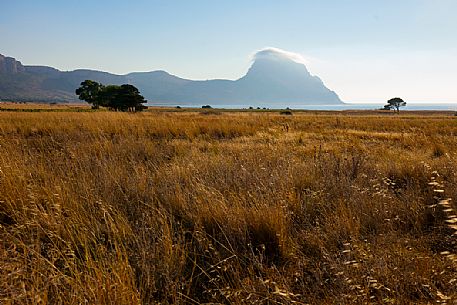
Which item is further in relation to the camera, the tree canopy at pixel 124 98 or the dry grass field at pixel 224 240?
the tree canopy at pixel 124 98

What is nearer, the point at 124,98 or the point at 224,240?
the point at 224,240

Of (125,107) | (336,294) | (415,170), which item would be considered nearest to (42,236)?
(336,294)

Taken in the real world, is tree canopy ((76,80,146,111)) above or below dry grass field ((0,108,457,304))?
above

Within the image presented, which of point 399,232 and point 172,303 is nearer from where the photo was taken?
point 172,303

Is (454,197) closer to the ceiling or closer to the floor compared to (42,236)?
closer to the ceiling

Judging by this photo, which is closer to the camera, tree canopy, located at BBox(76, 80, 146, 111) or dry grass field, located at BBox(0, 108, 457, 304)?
dry grass field, located at BBox(0, 108, 457, 304)

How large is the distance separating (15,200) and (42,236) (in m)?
0.99

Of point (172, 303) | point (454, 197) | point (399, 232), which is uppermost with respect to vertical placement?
point (454, 197)

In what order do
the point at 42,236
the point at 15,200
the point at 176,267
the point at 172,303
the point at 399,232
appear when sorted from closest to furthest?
the point at 172,303
the point at 176,267
the point at 42,236
the point at 399,232
the point at 15,200

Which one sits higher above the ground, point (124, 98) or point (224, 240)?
point (124, 98)

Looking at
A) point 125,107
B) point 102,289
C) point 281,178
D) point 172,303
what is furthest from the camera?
point 125,107

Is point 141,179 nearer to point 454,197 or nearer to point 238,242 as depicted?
point 238,242

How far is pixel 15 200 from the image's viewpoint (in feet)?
11.0

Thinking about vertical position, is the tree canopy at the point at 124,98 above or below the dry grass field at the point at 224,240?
above
